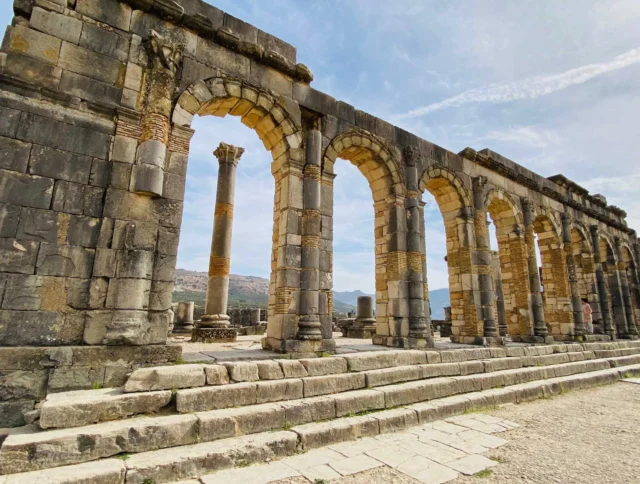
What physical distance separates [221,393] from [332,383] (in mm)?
1836

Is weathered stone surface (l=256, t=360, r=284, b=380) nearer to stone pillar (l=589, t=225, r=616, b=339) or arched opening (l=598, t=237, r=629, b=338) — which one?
stone pillar (l=589, t=225, r=616, b=339)

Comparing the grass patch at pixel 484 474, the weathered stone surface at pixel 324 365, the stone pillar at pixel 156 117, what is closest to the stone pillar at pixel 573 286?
the weathered stone surface at pixel 324 365

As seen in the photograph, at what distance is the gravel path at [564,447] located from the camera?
362cm

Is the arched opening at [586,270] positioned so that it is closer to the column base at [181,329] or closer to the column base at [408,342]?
the column base at [408,342]

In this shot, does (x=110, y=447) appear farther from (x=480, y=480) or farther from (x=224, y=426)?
(x=480, y=480)

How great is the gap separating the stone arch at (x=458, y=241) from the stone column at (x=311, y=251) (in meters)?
3.72

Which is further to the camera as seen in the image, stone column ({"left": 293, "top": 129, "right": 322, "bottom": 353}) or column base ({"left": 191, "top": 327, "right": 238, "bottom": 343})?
column base ({"left": 191, "top": 327, "right": 238, "bottom": 343})

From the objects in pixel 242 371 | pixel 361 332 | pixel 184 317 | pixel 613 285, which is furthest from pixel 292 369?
Answer: pixel 613 285

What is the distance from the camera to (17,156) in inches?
191

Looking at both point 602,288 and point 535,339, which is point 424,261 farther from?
point 602,288

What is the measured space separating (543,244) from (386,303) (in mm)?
9787

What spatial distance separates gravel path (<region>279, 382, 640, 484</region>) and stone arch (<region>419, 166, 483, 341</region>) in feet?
10.6

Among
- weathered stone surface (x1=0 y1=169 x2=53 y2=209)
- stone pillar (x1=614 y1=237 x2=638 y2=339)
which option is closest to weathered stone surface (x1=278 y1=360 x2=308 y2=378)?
weathered stone surface (x1=0 y1=169 x2=53 y2=209)

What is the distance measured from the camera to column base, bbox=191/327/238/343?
10.4m
